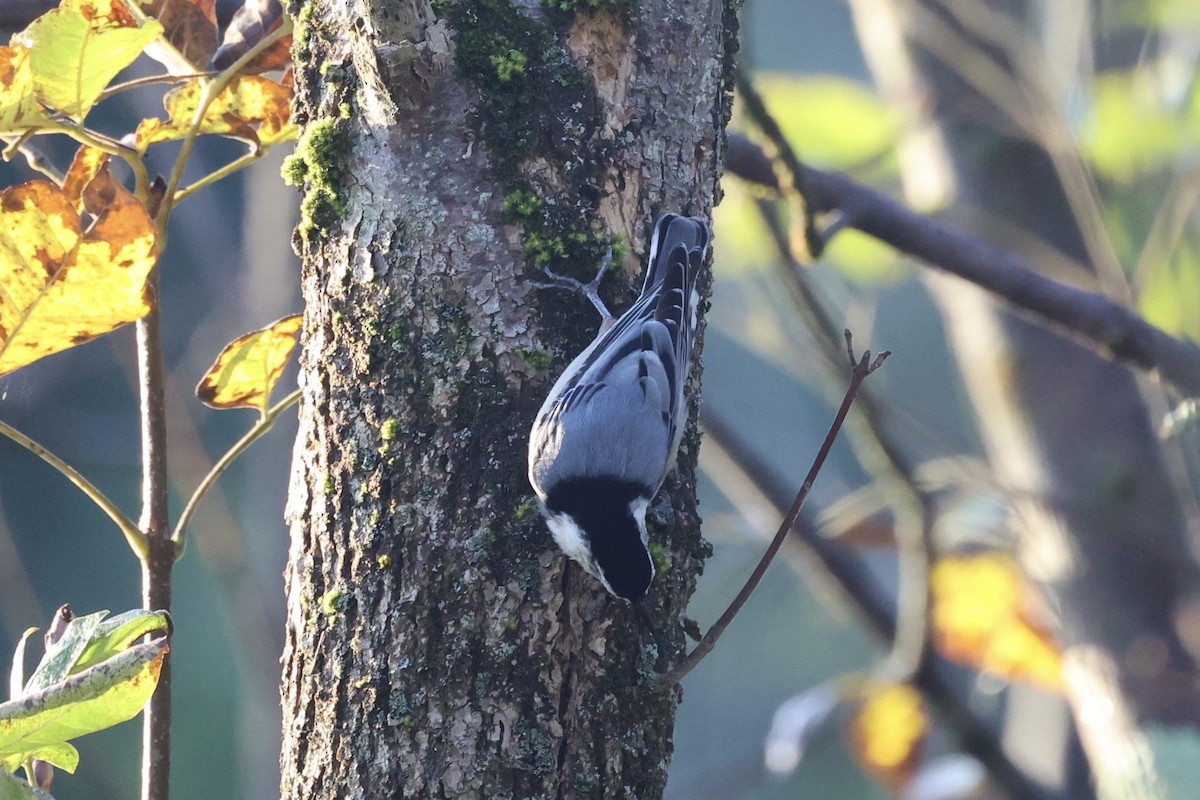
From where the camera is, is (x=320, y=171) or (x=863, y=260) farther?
(x=863, y=260)

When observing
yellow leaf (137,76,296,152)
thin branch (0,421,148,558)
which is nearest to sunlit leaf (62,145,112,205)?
yellow leaf (137,76,296,152)

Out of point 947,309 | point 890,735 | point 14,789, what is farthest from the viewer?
point 947,309

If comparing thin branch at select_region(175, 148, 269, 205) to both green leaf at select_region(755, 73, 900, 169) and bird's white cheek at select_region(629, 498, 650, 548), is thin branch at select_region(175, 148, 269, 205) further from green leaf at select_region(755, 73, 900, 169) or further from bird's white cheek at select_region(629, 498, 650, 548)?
green leaf at select_region(755, 73, 900, 169)

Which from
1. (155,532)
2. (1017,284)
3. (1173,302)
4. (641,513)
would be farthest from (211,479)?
(1173,302)

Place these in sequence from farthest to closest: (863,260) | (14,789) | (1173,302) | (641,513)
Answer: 1. (863,260)
2. (1173,302)
3. (641,513)
4. (14,789)

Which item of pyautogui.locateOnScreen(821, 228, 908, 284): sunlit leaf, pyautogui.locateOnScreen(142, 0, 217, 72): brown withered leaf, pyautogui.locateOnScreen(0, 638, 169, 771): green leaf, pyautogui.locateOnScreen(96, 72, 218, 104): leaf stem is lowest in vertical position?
pyautogui.locateOnScreen(0, 638, 169, 771): green leaf

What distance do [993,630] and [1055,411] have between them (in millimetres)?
755

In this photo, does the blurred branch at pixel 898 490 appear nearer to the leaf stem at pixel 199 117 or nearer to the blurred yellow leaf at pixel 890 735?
the blurred yellow leaf at pixel 890 735

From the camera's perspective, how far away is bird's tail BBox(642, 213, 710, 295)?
1.53 metres

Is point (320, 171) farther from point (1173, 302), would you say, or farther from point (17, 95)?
point (1173, 302)

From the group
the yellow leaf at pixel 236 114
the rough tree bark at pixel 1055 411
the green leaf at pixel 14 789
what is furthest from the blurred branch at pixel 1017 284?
the green leaf at pixel 14 789

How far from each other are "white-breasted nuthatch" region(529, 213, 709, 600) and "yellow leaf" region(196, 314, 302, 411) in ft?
1.21

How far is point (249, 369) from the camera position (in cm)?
149

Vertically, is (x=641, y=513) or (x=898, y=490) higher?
(x=898, y=490)
